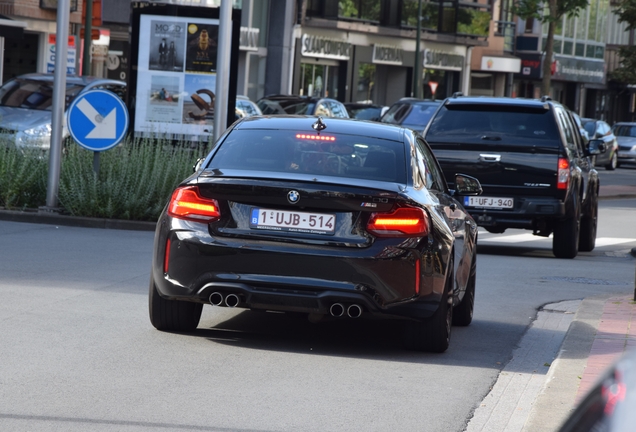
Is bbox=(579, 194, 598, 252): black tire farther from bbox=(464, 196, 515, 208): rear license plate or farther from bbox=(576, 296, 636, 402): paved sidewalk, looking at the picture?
bbox=(576, 296, 636, 402): paved sidewalk

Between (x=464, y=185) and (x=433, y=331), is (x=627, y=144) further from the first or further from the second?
(x=433, y=331)

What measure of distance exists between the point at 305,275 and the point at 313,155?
0.95 meters

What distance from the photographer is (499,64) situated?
6650 cm

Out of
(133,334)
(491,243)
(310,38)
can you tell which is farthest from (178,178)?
(310,38)

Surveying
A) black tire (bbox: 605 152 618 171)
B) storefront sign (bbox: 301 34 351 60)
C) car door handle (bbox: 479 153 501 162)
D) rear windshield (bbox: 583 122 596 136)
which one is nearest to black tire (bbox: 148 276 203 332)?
car door handle (bbox: 479 153 501 162)

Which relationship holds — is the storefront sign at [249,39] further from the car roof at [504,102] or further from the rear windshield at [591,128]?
the car roof at [504,102]

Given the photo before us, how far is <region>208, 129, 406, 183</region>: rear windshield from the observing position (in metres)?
7.66

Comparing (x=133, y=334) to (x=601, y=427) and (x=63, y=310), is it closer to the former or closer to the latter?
(x=63, y=310)

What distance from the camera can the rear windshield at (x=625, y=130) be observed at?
170 ft

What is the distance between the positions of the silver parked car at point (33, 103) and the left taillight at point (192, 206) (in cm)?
1146

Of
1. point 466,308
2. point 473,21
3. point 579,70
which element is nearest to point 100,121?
point 466,308

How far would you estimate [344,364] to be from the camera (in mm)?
7227

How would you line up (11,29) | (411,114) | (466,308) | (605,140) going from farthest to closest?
(605,140), (11,29), (411,114), (466,308)

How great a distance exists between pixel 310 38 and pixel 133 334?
1709 inches
